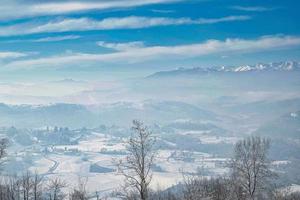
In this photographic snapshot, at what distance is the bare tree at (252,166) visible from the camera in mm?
60906

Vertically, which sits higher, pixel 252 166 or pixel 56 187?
pixel 252 166

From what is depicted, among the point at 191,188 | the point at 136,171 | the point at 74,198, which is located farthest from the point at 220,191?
the point at 136,171

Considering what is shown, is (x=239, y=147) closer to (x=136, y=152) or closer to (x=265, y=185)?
(x=265, y=185)

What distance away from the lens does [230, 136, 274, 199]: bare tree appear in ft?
200

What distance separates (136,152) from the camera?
160 ft

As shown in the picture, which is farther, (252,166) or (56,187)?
(56,187)

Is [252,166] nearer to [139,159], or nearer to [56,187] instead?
[139,159]

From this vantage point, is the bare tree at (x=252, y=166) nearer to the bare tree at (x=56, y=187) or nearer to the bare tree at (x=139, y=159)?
the bare tree at (x=139, y=159)

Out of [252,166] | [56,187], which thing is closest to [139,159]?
[252,166]

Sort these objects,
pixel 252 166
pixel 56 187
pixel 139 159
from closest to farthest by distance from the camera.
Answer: pixel 139 159, pixel 252 166, pixel 56 187

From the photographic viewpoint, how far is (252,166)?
61.5m

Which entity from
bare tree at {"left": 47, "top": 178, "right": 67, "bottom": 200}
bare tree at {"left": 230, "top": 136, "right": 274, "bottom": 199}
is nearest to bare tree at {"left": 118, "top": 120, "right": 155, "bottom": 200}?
bare tree at {"left": 230, "top": 136, "right": 274, "bottom": 199}

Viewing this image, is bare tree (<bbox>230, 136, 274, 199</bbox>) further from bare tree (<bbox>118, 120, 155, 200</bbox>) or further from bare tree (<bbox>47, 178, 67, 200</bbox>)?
bare tree (<bbox>47, 178, 67, 200</bbox>)

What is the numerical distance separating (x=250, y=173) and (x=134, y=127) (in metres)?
21.2
